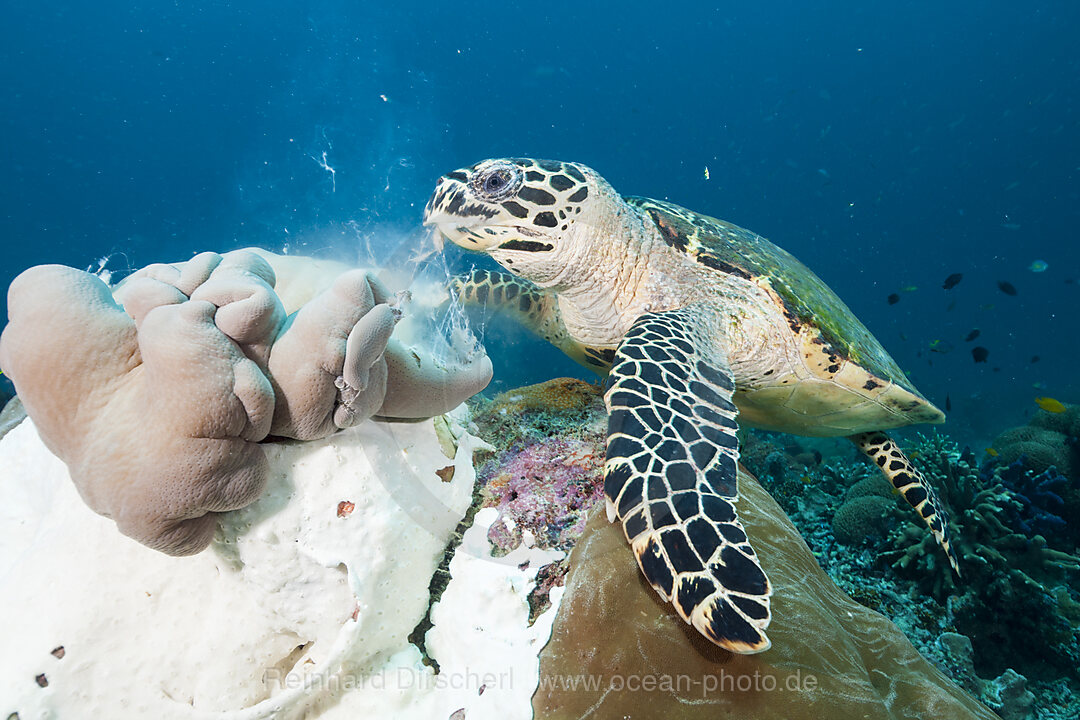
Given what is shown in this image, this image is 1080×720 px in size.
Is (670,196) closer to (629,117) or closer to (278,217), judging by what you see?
(629,117)

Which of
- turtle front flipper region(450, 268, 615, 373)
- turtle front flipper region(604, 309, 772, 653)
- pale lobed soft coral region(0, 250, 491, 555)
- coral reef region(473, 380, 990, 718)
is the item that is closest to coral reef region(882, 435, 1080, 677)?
coral reef region(473, 380, 990, 718)

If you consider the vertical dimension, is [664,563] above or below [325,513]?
above

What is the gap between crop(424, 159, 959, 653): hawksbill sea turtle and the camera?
7.20 feet

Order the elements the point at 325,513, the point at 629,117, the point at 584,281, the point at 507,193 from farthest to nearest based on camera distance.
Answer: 1. the point at 629,117
2. the point at 584,281
3. the point at 507,193
4. the point at 325,513

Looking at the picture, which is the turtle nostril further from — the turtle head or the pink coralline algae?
the pink coralline algae

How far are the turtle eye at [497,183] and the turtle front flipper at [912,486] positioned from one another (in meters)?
3.79

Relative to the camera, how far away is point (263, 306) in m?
1.15

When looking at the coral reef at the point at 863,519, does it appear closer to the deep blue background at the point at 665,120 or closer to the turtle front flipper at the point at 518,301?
the turtle front flipper at the point at 518,301

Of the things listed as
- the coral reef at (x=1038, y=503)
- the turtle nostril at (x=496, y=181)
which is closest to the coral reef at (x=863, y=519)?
the coral reef at (x=1038, y=503)

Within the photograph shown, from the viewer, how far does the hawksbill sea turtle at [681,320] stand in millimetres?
2193

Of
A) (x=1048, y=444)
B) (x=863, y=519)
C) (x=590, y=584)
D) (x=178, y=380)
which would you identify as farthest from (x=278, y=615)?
(x=1048, y=444)

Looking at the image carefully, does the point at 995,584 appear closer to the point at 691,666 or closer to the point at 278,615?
the point at 691,666

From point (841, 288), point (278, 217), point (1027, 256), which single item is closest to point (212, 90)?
point (278, 217)

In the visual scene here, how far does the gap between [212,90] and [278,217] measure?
42613 mm
